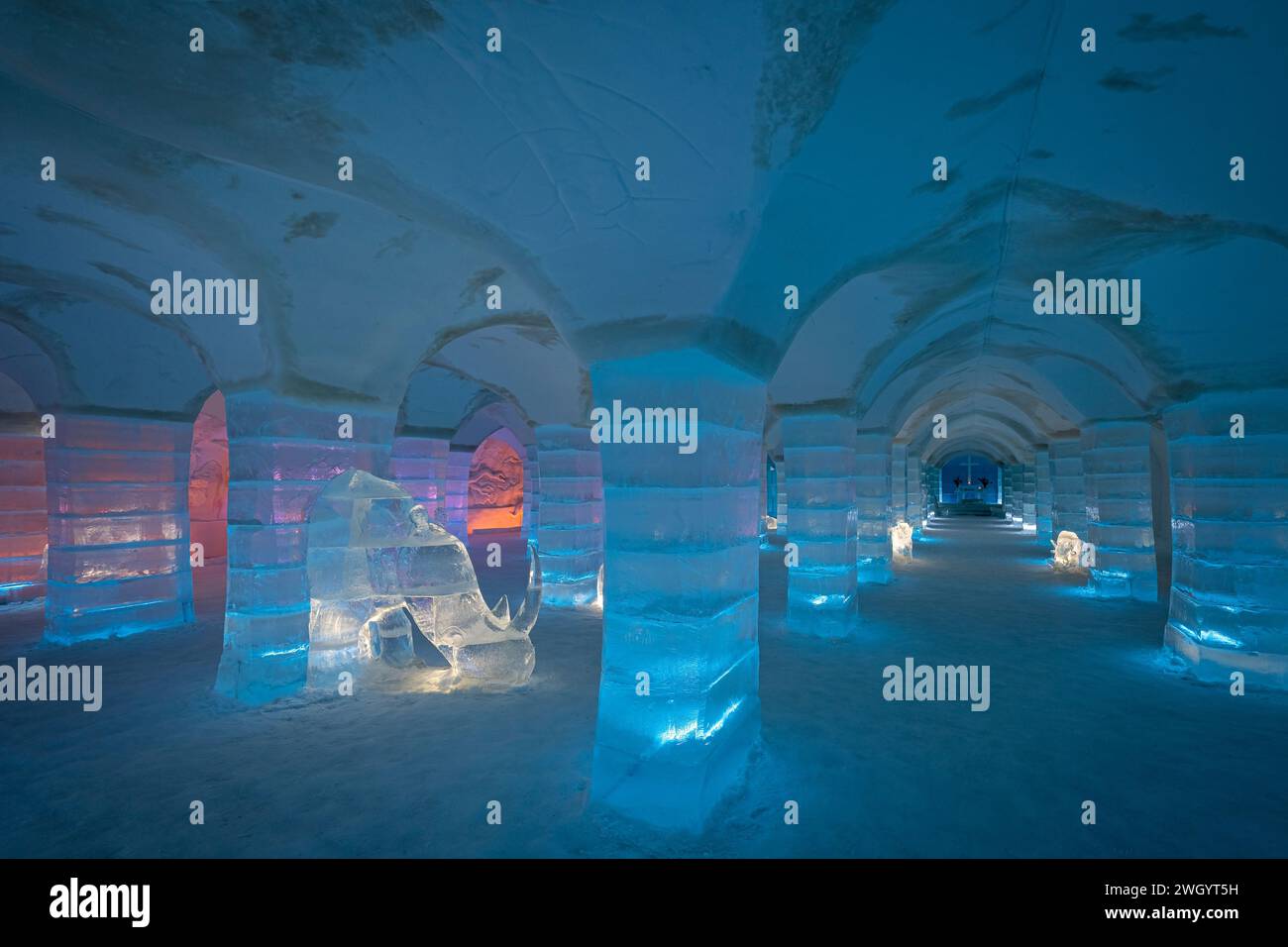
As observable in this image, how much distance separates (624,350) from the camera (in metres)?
3.23

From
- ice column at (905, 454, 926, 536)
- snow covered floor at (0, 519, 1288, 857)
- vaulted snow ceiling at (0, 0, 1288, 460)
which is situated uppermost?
vaulted snow ceiling at (0, 0, 1288, 460)

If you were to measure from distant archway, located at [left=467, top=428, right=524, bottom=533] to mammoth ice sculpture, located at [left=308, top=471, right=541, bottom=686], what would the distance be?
14.5m

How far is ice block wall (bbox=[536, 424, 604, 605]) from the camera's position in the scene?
831cm

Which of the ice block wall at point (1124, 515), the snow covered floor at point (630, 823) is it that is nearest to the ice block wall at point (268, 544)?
the snow covered floor at point (630, 823)

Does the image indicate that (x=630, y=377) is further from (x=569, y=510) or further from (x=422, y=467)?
(x=422, y=467)

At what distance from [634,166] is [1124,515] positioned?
923 centimetres

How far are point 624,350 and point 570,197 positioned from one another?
0.76 metres

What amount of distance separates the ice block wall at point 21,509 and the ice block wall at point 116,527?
302 cm

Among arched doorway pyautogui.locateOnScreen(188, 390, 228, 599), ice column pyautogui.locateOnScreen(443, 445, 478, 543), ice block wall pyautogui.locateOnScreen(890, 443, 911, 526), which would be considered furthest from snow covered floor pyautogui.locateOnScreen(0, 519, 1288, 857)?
ice column pyautogui.locateOnScreen(443, 445, 478, 543)

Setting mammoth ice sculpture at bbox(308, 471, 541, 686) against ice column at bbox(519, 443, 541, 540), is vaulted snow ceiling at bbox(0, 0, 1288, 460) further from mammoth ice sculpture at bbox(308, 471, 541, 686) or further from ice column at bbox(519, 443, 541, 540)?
ice column at bbox(519, 443, 541, 540)

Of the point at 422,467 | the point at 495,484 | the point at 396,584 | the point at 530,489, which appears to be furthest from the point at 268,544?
the point at 495,484

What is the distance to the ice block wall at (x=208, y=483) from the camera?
1203cm

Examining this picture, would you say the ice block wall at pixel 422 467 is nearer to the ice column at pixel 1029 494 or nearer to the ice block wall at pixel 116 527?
the ice block wall at pixel 116 527

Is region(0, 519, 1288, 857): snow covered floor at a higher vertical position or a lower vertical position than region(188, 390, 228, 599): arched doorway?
lower
